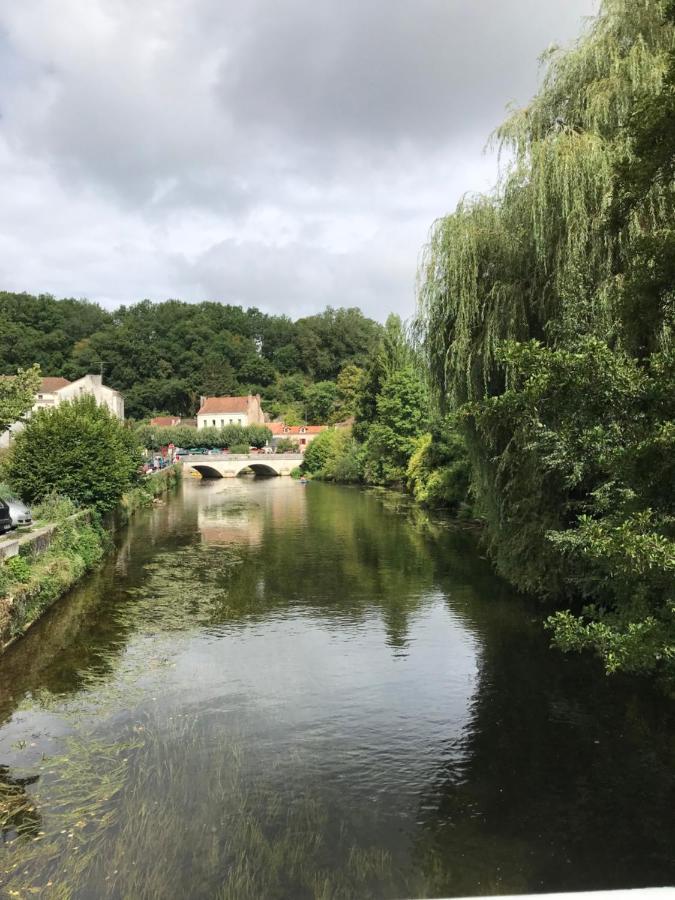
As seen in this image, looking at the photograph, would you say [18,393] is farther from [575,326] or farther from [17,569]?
[575,326]

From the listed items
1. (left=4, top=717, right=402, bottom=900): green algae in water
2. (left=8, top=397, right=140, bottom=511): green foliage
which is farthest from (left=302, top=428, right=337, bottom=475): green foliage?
(left=4, top=717, right=402, bottom=900): green algae in water

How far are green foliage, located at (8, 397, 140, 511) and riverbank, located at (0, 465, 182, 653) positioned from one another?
84 centimetres

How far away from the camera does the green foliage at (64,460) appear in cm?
2095

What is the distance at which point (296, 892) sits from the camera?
6.14 m

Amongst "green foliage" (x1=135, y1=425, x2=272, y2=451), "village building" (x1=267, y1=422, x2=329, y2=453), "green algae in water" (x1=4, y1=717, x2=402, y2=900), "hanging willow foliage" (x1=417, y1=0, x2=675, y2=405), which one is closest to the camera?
"green algae in water" (x1=4, y1=717, x2=402, y2=900)

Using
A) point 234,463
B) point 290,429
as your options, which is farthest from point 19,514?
point 290,429

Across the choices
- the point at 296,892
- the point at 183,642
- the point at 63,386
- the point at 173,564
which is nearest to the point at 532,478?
the point at 183,642

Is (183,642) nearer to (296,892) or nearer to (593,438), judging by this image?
(296,892)

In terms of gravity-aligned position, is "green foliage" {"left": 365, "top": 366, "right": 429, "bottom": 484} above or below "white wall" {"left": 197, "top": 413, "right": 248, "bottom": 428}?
below

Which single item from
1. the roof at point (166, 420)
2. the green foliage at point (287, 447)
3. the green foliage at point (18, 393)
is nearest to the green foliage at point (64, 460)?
the green foliage at point (18, 393)

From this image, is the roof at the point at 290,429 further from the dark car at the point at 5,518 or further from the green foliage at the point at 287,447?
the dark car at the point at 5,518

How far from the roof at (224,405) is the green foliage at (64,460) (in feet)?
249

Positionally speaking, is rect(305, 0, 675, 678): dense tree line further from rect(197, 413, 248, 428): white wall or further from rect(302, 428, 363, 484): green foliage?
rect(197, 413, 248, 428): white wall

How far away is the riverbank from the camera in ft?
42.1
